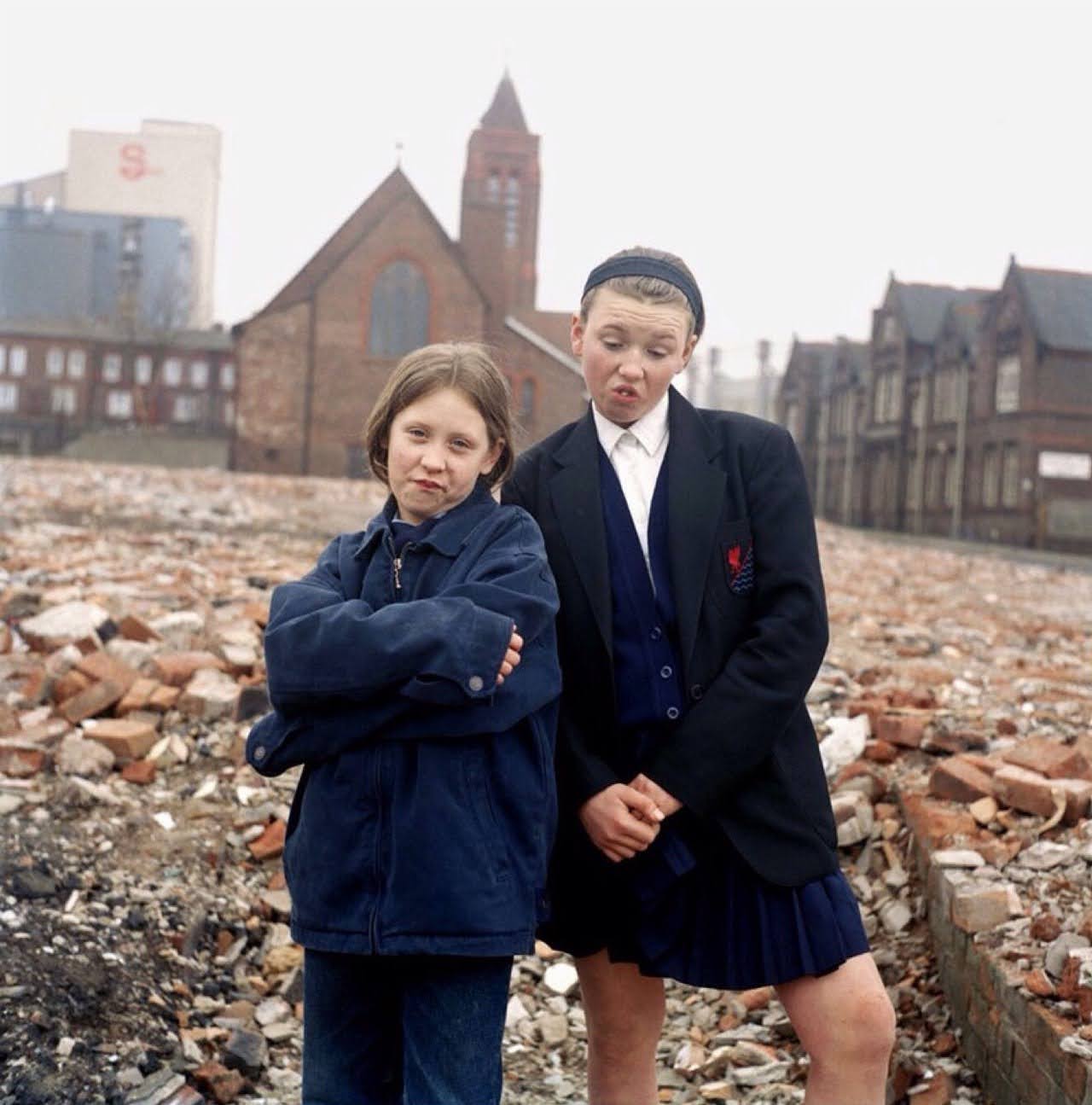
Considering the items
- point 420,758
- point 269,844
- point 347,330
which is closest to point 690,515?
point 420,758

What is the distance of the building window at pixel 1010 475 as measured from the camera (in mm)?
37406

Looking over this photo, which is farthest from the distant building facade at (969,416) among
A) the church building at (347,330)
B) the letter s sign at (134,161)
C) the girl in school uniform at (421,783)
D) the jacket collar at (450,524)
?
the letter s sign at (134,161)

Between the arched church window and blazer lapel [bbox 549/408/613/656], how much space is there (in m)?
53.9

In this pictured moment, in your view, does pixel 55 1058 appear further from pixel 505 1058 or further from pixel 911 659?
pixel 911 659

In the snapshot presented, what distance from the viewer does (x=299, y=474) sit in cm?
4012

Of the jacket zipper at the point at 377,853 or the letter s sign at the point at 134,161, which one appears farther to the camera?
the letter s sign at the point at 134,161

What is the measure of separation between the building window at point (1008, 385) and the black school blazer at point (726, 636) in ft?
125

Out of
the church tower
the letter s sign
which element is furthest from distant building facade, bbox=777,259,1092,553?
the letter s sign

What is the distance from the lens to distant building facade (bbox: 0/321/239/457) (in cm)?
6072

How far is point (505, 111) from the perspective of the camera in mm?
55656

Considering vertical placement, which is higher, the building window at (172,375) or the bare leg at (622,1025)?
the building window at (172,375)

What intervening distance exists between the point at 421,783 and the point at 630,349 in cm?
100

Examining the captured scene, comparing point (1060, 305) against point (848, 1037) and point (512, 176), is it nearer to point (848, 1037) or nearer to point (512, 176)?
point (512, 176)

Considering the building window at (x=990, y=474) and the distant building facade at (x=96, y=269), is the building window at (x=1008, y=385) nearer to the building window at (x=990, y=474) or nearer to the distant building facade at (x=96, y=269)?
the building window at (x=990, y=474)
